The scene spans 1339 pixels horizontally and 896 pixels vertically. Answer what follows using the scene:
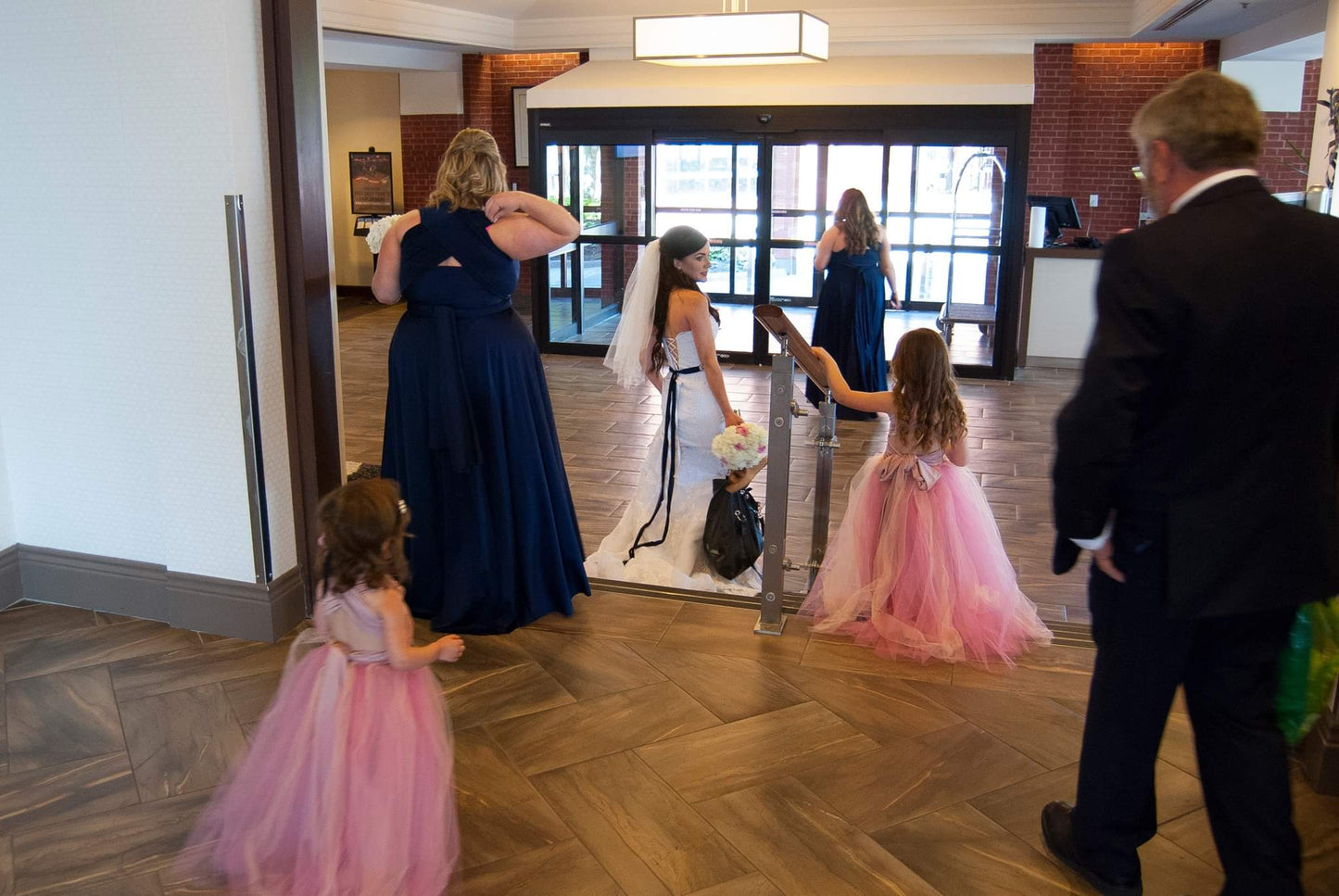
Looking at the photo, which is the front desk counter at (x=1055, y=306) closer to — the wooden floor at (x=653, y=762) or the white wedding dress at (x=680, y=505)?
the white wedding dress at (x=680, y=505)

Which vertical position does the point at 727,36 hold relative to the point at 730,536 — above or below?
above

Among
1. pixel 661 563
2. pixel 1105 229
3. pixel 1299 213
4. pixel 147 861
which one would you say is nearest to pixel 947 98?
pixel 1105 229

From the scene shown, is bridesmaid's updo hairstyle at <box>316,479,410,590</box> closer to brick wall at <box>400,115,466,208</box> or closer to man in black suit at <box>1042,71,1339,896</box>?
man in black suit at <box>1042,71,1339,896</box>

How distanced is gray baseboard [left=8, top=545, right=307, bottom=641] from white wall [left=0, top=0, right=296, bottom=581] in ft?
0.15

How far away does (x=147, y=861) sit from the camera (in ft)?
8.22

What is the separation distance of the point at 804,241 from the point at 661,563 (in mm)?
5962

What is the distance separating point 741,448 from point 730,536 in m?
0.39

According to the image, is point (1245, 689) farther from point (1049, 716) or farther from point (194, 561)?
point (194, 561)

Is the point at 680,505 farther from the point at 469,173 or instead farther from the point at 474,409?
the point at 469,173

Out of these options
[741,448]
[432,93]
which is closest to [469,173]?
[741,448]

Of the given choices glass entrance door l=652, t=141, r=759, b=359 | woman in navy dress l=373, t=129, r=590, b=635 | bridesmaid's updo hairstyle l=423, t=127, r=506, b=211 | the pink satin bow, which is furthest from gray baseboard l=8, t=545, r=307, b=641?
glass entrance door l=652, t=141, r=759, b=359

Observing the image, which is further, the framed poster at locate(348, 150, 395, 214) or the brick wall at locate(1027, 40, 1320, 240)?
the framed poster at locate(348, 150, 395, 214)

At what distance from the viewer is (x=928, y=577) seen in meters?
3.58

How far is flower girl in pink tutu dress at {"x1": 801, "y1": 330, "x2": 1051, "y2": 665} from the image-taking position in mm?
3555
